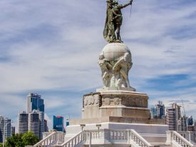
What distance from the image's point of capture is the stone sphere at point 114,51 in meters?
42.1

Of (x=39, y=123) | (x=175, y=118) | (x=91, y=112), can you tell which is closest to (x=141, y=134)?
(x=91, y=112)

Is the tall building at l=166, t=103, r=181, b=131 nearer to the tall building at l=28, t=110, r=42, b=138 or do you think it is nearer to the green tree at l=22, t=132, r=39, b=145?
the tall building at l=28, t=110, r=42, b=138

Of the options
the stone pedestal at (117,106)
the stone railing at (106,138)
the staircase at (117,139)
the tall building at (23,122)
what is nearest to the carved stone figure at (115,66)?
the stone pedestal at (117,106)

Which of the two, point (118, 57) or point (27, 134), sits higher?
point (118, 57)

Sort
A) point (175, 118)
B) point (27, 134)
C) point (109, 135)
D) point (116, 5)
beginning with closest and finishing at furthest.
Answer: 1. point (109, 135)
2. point (116, 5)
3. point (27, 134)
4. point (175, 118)

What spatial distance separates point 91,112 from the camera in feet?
134

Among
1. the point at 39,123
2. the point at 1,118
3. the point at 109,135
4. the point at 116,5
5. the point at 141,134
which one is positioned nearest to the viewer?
the point at 109,135

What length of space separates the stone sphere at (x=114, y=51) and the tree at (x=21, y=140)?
2079cm

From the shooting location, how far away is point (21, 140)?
59.2m

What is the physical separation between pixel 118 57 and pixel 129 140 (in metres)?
8.95

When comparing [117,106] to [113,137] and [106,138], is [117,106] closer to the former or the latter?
[113,137]

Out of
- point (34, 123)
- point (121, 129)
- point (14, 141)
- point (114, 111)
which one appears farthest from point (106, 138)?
point (34, 123)

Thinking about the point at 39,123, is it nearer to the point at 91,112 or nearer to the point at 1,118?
the point at 1,118

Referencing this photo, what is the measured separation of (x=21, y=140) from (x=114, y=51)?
912 inches
